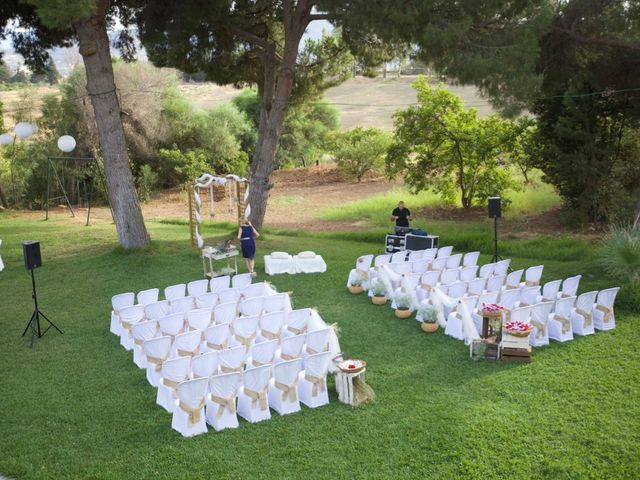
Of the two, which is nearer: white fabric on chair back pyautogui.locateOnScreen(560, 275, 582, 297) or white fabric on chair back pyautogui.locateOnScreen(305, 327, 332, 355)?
white fabric on chair back pyautogui.locateOnScreen(305, 327, 332, 355)

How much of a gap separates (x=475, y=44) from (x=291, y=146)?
29.2m

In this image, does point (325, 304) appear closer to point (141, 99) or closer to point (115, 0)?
point (115, 0)

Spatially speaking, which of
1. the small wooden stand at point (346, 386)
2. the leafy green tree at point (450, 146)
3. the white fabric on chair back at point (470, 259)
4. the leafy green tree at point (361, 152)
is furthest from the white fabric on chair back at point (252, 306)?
the leafy green tree at point (361, 152)

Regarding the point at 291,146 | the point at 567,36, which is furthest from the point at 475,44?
the point at 291,146

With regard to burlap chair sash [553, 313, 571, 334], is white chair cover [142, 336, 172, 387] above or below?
above

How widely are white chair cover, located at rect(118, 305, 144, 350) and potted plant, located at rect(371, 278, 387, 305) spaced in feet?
14.9

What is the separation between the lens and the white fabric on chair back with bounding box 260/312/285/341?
401 inches

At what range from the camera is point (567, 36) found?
15.7m

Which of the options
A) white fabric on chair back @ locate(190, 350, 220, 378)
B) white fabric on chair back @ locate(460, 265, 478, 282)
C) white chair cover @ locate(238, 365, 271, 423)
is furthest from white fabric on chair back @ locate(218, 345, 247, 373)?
white fabric on chair back @ locate(460, 265, 478, 282)

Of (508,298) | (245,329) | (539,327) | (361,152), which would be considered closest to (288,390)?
(245,329)

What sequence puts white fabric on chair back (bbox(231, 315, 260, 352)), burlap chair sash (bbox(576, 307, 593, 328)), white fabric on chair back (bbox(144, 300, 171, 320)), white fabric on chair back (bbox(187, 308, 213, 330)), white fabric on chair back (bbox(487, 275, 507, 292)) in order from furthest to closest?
white fabric on chair back (bbox(487, 275, 507, 292))
white fabric on chair back (bbox(144, 300, 171, 320))
burlap chair sash (bbox(576, 307, 593, 328))
white fabric on chair back (bbox(187, 308, 213, 330))
white fabric on chair back (bbox(231, 315, 260, 352))

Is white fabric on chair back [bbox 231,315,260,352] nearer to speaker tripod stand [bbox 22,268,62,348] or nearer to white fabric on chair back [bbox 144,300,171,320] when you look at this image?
white fabric on chair back [bbox 144,300,171,320]

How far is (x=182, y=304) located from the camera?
442 inches

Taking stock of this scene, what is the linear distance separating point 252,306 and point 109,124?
788 cm
